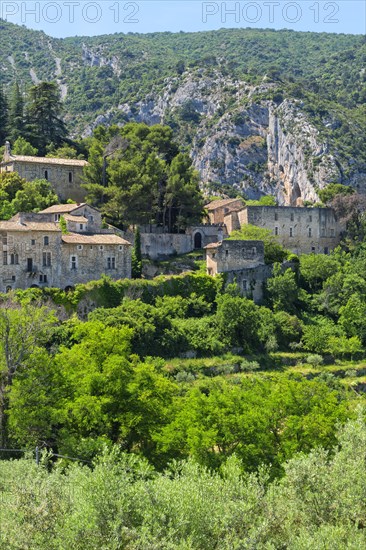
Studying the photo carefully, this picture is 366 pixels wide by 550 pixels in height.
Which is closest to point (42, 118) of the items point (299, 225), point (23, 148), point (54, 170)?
point (23, 148)

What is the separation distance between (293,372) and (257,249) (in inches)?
488

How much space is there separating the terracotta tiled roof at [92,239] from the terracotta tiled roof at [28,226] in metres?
1.21

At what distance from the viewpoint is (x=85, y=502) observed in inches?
881

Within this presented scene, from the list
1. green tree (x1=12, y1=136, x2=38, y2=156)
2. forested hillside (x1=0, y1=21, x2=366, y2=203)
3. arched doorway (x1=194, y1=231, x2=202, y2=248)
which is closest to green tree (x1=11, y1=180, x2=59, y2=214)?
green tree (x1=12, y1=136, x2=38, y2=156)

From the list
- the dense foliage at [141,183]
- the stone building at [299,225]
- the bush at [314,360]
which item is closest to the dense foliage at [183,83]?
the stone building at [299,225]

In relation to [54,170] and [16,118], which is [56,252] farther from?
[16,118]

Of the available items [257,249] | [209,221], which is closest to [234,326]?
[257,249]

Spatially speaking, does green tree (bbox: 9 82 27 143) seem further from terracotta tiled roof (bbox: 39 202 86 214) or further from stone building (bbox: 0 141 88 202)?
terracotta tiled roof (bbox: 39 202 86 214)

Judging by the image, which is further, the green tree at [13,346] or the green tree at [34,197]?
the green tree at [34,197]

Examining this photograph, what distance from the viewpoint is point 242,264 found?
63.0 meters

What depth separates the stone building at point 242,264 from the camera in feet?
204

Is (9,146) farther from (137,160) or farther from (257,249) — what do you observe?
(257,249)

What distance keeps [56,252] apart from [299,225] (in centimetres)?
2869

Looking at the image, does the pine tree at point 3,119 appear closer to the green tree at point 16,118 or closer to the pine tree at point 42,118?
the green tree at point 16,118
